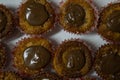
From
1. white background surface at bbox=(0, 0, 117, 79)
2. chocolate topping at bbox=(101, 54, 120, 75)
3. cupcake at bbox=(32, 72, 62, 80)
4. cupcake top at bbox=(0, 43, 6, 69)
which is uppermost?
white background surface at bbox=(0, 0, 117, 79)

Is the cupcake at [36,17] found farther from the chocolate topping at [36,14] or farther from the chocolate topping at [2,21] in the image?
the chocolate topping at [2,21]

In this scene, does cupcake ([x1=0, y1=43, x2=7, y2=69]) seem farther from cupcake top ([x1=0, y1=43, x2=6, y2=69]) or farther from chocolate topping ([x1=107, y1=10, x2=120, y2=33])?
chocolate topping ([x1=107, y1=10, x2=120, y2=33])

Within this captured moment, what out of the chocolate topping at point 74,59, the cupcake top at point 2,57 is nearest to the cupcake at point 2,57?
the cupcake top at point 2,57

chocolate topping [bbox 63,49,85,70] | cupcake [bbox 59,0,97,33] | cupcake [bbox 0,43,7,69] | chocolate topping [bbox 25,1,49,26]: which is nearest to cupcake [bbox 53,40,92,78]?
chocolate topping [bbox 63,49,85,70]

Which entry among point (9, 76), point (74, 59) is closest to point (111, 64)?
point (74, 59)

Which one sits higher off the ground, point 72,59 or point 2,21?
point 2,21

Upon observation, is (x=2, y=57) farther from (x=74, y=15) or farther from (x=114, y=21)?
(x=114, y=21)

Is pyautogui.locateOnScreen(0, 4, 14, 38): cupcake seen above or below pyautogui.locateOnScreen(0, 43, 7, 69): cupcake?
above
